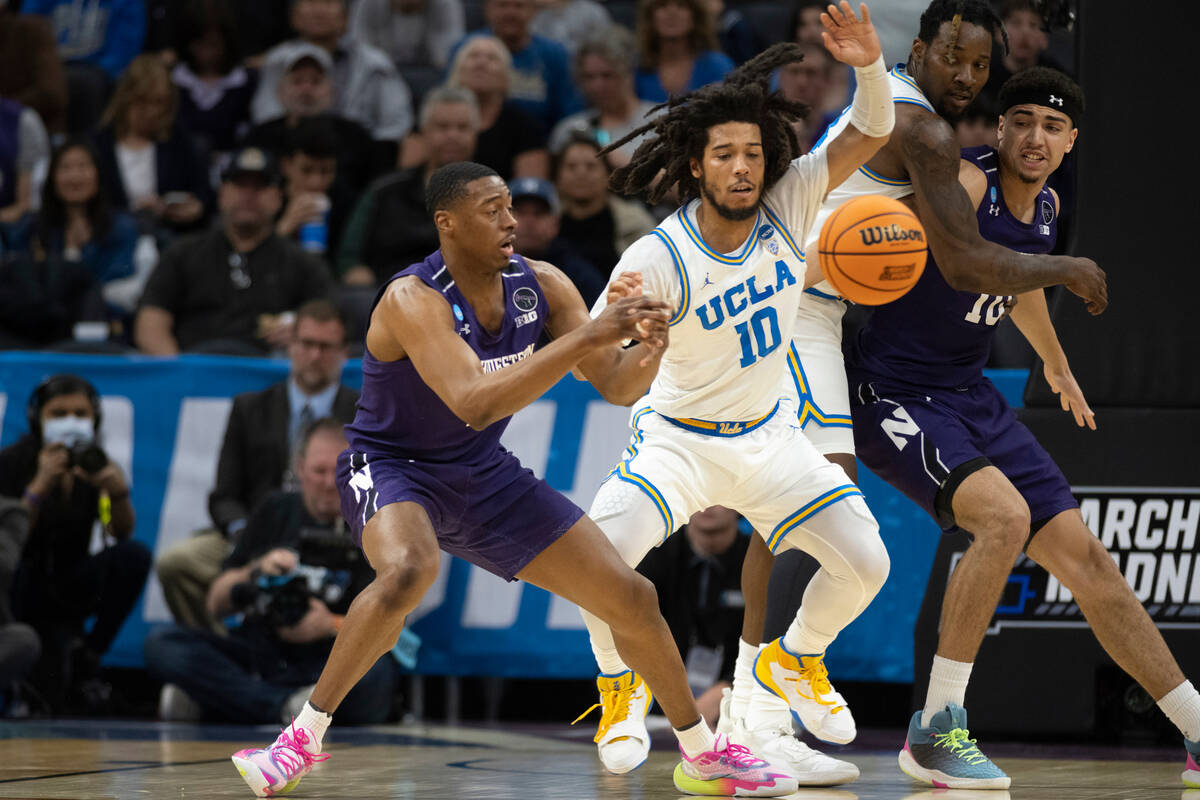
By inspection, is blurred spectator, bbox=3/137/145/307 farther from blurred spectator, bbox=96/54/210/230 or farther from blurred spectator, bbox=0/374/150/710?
blurred spectator, bbox=0/374/150/710

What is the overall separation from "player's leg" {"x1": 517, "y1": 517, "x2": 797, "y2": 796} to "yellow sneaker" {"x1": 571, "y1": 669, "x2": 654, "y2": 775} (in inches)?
8.3

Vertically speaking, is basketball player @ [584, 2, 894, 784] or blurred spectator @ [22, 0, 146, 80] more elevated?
blurred spectator @ [22, 0, 146, 80]

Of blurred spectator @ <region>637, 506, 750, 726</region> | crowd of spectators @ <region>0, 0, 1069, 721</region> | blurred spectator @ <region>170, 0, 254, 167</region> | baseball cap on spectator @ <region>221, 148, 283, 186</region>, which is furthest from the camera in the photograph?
blurred spectator @ <region>170, 0, 254, 167</region>

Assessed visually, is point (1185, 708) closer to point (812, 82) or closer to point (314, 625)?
point (314, 625)

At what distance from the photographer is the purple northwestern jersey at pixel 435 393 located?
5.69 metres

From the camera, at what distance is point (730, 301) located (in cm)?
583

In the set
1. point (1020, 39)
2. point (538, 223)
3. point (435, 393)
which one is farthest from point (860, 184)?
point (538, 223)

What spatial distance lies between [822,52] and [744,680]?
5.60 metres

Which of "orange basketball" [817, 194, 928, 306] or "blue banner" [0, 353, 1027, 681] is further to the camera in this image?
"blue banner" [0, 353, 1027, 681]

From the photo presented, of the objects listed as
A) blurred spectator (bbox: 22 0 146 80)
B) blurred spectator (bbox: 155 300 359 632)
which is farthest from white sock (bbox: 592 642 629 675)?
blurred spectator (bbox: 22 0 146 80)

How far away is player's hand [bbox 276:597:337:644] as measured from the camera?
324 inches

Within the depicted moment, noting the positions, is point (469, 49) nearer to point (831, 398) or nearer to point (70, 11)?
point (70, 11)

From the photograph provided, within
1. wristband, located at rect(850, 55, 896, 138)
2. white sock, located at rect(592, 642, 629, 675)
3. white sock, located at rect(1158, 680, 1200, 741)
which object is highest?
wristband, located at rect(850, 55, 896, 138)

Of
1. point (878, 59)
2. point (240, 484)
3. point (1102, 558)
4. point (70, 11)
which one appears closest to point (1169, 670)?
point (1102, 558)
